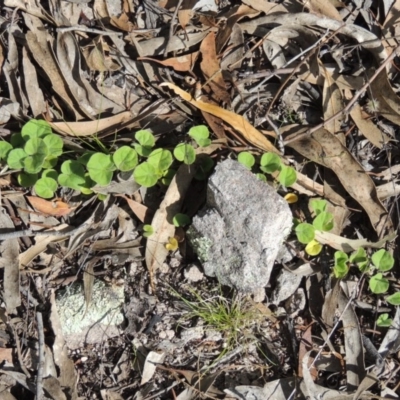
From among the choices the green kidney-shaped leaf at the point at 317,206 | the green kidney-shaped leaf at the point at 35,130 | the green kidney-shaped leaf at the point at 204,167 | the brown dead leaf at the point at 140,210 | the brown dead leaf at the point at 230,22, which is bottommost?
the green kidney-shaped leaf at the point at 317,206

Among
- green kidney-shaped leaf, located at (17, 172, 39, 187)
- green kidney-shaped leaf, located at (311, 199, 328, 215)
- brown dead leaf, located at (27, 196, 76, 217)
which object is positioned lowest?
green kidney-shaped leaf, located at (311, 199, 328, 215)

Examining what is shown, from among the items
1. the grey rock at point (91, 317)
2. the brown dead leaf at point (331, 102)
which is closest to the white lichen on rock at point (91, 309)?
the grey rock at point (91, 317)

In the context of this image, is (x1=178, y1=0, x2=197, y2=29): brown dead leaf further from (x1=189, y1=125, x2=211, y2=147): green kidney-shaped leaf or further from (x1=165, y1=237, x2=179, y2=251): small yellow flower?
(x1=165, y1=237, x2=179, y2=251): small yellow flower

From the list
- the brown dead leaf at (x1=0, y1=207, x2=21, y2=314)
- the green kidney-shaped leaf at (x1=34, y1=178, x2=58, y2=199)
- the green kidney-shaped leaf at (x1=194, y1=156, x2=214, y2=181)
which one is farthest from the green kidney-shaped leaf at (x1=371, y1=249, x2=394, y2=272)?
the brown dead leaf at (x1=0, y1=207, x2=21, y2=314)

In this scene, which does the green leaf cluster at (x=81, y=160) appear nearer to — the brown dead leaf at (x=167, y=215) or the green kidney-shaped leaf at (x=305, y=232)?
the brown dead leaf at (x=167, y=215)

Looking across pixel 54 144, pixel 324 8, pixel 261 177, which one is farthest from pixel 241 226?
pixel 324 8

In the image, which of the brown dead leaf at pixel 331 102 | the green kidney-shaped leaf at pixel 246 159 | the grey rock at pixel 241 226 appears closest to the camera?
the grey rock at pixel 241 226
